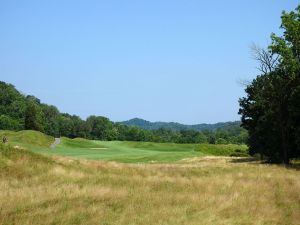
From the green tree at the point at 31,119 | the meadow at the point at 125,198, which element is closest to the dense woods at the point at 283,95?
the meadow at the point at 125,198

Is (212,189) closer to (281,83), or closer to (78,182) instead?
(78,182)

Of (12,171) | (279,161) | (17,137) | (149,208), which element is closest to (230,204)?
(149,208)

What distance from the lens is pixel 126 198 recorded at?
1402cm

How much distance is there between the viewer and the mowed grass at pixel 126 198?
451 inches

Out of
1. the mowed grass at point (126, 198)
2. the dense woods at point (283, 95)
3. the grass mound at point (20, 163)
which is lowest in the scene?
the mowed grass at point (126, 198)

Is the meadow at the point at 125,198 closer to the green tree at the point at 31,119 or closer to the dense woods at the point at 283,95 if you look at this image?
the dense woods at the point at 283,95

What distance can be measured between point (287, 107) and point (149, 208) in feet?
123

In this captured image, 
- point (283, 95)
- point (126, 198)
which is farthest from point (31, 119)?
point (126, 198)

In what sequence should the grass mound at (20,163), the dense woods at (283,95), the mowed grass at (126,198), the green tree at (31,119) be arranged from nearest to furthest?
the mowed grass at (126,198), the grass mound at (20,163), the dense woods at (283,95), the green tree at (31,119)

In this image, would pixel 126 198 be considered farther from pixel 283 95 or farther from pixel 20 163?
pixel 283 95

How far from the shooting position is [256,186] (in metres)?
18.8

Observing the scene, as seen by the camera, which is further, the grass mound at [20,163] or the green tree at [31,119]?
the green tree at [31,119]

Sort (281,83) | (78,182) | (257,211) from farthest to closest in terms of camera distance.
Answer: (281,83)
(78,182)
(257,211)

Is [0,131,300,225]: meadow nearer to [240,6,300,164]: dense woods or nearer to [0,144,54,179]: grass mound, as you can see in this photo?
[0,144,54,179]: grass mound
